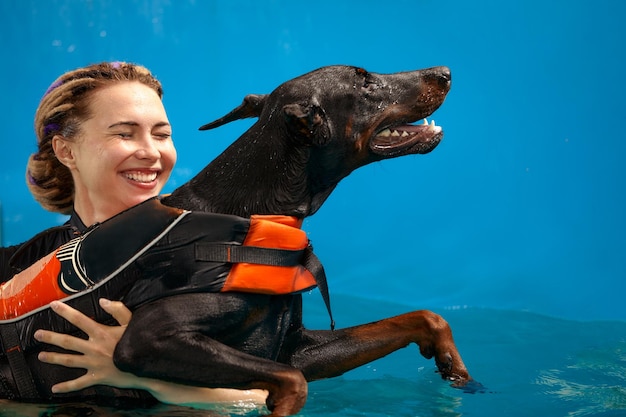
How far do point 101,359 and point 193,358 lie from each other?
0.35m

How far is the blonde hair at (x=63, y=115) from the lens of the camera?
10.2ft

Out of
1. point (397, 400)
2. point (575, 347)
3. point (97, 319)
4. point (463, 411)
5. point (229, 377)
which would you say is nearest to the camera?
point (229, 377)

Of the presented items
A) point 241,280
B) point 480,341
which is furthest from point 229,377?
point 480,341

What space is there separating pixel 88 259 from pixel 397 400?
1369 mm

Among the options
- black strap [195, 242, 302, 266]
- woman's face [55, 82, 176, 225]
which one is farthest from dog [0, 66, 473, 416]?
woman's face [55, 82, 176, 225]

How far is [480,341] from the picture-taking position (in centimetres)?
469

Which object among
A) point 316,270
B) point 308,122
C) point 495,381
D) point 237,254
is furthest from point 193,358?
point 495,381

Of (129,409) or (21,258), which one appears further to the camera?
(21,258)

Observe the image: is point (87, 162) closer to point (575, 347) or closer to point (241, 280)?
point (241, 280)

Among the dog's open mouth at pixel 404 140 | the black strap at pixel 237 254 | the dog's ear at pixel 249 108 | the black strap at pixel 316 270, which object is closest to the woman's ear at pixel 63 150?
the dog's ear at pixel 249 108

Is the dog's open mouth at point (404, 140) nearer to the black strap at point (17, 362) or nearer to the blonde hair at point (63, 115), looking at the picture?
the blonde hair at point (63, 115)

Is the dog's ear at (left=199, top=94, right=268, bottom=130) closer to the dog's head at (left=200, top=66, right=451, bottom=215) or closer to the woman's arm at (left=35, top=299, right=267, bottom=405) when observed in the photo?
the dog's head at (left=200, top=66, right=451, bottom=215)

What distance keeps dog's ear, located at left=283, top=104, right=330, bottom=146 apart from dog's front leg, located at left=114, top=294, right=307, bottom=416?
0.63 metres

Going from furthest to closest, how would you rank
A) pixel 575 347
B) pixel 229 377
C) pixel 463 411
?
pixel 575 347 < pixel 463 411 < pixel 229 377
